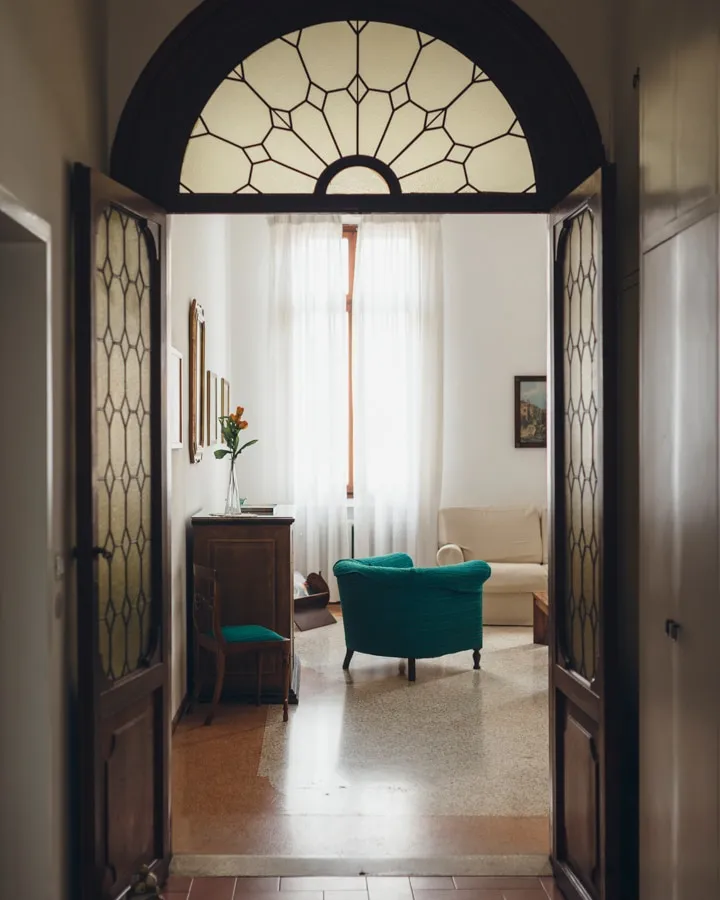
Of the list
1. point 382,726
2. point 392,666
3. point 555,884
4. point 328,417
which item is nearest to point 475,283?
point 328,417

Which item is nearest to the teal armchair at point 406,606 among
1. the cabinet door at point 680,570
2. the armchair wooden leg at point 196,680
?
the armchair wooden leg at point 196,680

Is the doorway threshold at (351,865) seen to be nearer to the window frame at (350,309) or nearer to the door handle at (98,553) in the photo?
the door handle at (98,553)

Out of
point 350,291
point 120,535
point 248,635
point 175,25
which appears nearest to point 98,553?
point 120,535

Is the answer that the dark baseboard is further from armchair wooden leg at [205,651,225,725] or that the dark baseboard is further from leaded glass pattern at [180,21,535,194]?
leaded glass pattern at [180,21,535,194]

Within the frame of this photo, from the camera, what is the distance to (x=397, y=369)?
8430 millimetres

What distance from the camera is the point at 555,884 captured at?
10.4 feet

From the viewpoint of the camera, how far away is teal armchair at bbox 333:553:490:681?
5.89 metres

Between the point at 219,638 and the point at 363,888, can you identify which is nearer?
the point at 363,888

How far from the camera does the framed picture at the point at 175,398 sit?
4.85 meters

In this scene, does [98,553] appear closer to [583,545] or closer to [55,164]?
[55,164]

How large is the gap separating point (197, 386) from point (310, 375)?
2677mm

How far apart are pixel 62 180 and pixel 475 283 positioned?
249 inches

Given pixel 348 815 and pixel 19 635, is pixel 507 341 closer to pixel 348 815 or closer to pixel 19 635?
pixel 348 815

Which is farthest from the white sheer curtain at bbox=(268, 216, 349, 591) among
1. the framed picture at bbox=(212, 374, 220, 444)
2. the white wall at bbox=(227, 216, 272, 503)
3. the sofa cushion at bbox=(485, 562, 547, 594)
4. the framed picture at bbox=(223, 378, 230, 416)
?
the sofa cushion at bbox=(485, 562, 547, 594)
